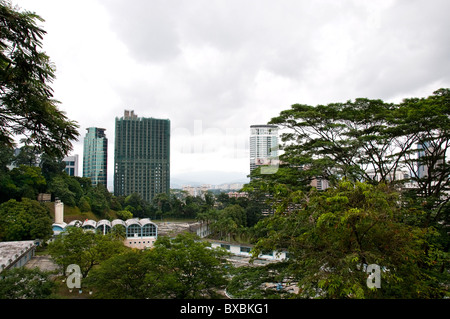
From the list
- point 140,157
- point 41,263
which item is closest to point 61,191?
point 41,263

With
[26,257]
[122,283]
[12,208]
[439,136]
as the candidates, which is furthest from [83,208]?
[439,136]

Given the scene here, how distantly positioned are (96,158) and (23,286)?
51.3m

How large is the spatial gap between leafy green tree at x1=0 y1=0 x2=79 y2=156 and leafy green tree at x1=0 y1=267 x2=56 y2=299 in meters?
3.94

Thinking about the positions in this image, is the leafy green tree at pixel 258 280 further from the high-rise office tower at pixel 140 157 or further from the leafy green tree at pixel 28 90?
the high-rise office tower at pixel 140 157

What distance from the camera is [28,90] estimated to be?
3.64m

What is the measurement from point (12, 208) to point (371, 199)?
2350 centimetres

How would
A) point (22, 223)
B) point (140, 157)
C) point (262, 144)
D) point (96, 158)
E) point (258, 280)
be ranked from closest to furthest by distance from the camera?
point (258, 280)
point (262, 144)
point (22, 223)
point (140, 157)
point (96, 158)

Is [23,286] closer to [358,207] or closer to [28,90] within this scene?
[28,90]

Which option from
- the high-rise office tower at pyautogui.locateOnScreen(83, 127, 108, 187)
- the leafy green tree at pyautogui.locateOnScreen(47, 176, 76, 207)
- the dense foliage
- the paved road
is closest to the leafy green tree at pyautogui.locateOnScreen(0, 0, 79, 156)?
the dense foliage

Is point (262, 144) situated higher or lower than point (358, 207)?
higher

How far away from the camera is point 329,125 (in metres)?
8.02

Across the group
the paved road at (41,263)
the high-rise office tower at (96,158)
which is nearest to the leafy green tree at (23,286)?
the paved road at (41,263)

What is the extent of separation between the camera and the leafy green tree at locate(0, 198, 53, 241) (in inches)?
714
